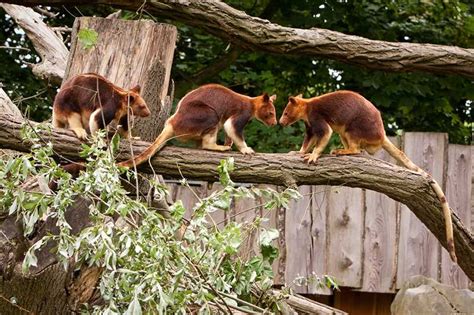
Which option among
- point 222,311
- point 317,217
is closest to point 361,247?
point 317,217

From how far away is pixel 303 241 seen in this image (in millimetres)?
A: 7965

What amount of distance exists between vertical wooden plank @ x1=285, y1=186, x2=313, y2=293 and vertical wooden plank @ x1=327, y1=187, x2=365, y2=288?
Answer: 0.16 meters

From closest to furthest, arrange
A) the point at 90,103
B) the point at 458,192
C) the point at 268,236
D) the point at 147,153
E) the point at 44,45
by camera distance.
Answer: the point at 268,236
the point at 147,153
the point at 90,103
the point at 44,45
the point at 458,192

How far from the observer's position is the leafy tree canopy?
9594 millimetres

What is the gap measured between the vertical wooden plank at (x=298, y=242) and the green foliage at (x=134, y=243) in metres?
3.06

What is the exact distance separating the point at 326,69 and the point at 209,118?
4295 mm

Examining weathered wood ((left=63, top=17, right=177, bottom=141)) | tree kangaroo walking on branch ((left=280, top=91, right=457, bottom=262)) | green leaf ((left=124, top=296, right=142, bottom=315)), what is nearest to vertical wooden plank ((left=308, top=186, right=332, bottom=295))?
tree kangaroo walking on branch ((left=280, top=91, right=457, bottom=262))

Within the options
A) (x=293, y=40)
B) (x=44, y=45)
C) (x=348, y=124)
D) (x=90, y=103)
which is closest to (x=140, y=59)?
(x=90, y=103)

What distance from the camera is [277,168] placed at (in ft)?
18.1

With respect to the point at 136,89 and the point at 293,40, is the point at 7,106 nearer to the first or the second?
the point at 136,89

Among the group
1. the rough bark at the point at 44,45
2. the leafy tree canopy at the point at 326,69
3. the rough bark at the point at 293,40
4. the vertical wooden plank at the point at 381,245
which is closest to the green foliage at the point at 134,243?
the rough bark at the point at 293,40

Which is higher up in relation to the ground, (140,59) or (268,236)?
(140,59)

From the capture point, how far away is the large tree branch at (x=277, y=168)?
17.8ft

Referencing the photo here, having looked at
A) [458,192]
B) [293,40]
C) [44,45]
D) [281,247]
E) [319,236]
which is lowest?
[281,247]
